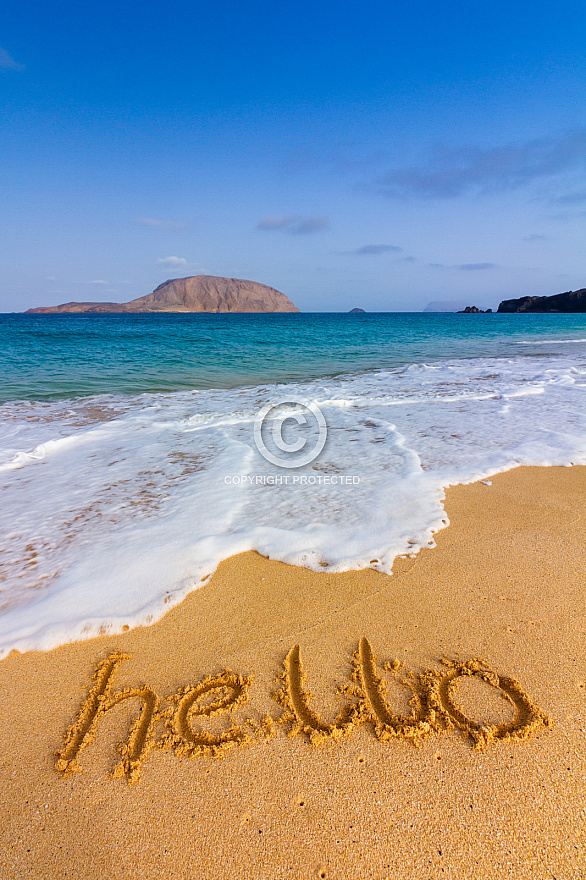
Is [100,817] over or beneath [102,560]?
beneath

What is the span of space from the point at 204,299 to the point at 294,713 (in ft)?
577

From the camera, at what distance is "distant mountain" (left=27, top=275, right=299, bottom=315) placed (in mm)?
149000

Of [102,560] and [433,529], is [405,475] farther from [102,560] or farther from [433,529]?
[102,560]

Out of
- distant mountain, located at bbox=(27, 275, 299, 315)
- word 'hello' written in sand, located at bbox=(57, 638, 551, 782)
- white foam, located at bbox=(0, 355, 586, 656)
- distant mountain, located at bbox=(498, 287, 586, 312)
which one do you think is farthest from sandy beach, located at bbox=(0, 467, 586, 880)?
distant mountain, located at bbox=(27, 275, 299, 315)

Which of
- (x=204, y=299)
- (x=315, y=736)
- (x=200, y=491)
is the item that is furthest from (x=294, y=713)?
(x=204, y=299)

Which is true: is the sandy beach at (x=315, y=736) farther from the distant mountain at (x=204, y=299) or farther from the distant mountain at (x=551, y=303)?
the distant mountain at (x=204, y=299)

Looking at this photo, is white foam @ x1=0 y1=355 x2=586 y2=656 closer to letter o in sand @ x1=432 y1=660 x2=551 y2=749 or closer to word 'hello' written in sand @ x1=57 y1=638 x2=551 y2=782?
word 'hello' written in sand @ x1=57 y1=638 x2=551 y2=782

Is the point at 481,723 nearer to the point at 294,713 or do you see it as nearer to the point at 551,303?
the point at 294,713

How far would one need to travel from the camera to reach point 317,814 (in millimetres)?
1430

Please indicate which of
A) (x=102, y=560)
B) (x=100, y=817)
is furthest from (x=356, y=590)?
(x=102, y=560)

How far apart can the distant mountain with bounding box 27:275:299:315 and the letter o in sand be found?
153 meters

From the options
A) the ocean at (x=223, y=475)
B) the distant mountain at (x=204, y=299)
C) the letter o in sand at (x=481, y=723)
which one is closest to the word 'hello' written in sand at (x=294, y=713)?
the letter o in sand at (x=481, y=723)

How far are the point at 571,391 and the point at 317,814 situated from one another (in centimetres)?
878

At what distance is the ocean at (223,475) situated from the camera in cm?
272
